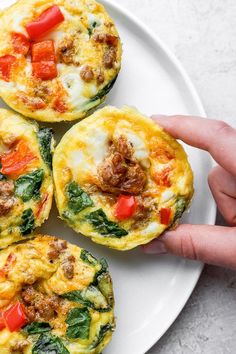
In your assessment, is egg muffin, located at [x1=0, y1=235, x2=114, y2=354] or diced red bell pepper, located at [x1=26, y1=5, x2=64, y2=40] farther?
diced red bell pepper, located at [x1=26, y1=5, x2=64, y2=40]

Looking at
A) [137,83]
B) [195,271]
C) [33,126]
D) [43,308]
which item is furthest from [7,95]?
[195,271]

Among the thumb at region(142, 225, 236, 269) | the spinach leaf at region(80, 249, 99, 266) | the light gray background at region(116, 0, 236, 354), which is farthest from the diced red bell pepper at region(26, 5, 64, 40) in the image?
the thumb at region(142, 225, 236, 269)

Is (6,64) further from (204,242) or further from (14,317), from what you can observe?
(204,242)

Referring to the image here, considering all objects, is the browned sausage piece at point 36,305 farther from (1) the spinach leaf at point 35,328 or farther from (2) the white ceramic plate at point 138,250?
(2) the white ceramic plate at point 138,250

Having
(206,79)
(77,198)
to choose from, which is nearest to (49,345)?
(77,198)

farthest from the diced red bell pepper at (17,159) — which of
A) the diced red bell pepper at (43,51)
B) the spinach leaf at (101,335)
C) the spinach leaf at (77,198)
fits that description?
the spinach leaf at (101,335)

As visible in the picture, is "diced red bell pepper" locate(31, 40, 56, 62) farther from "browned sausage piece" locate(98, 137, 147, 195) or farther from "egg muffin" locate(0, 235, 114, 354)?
"egg muffin" locate(0, 235, 114, 354)
